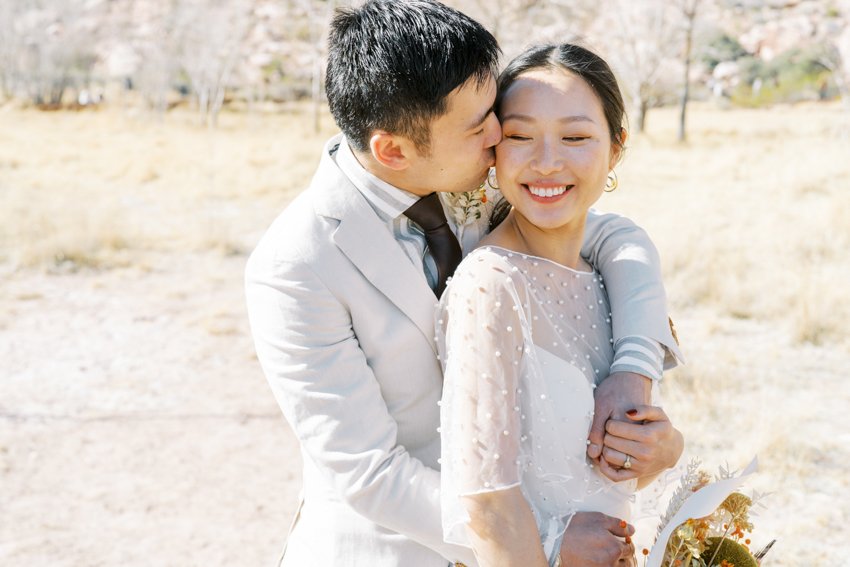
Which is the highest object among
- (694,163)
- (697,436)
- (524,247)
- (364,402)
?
(524,247)

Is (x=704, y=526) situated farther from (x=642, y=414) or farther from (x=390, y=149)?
(x=390, y=149)

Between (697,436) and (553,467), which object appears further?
(697,436)

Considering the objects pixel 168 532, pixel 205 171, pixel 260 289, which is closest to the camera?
pixel 260 289

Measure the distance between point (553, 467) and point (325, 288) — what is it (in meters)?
0.55

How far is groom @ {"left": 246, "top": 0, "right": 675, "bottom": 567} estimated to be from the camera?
157 centimetres

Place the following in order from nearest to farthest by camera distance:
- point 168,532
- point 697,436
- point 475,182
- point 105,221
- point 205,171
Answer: point 475,182, point 168,532, point 697,436, point 105,221, point 205,171

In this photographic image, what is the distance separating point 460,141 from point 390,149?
14 cm

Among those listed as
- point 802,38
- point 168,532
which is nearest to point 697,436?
point 168,532

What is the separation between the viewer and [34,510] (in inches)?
178

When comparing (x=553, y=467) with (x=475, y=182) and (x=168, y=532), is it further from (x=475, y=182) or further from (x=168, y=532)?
(x=168, y=532)

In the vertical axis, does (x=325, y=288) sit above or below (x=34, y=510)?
above

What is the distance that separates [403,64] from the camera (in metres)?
1.64

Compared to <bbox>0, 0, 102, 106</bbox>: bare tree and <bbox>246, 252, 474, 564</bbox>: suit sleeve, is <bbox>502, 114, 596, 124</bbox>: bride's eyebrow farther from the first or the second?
<bbox>0, 0, 102, 106</bbox>: bare tree

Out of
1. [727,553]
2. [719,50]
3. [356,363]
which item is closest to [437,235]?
[356,363]
